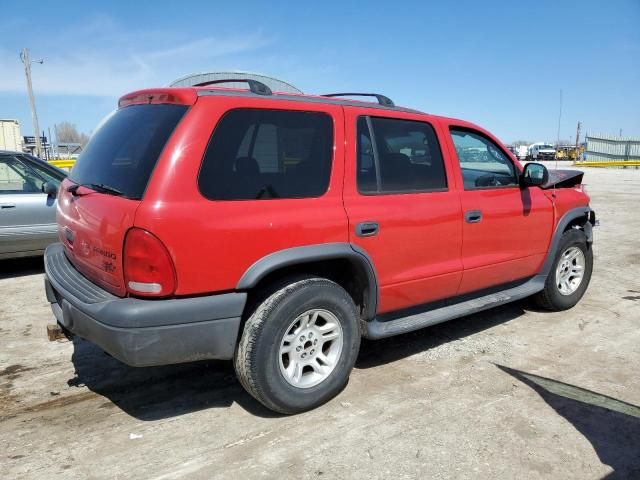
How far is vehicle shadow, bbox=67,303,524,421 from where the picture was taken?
312cm

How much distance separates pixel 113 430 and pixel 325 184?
72.1 inches

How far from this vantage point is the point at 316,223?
9.51 feet

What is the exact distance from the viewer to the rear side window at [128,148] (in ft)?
8.65

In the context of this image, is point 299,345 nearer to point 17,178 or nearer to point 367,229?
point 367,229

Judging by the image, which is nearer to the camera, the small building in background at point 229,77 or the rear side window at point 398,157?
the rear side window at point 398,157

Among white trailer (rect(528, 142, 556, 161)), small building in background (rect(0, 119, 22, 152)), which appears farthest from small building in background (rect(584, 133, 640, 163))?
small building in background (rect(0, 119, 22, 152))

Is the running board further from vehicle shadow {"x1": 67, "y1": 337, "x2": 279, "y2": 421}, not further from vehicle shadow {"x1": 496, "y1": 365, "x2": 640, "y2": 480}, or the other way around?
vehicle shadow {"x1": 67, "y1": 337, "x2": 279, "y2": 421}

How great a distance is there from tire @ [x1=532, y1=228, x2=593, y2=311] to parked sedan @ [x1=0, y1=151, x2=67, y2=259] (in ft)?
17.7

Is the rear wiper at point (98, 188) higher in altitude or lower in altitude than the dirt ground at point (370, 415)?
higher

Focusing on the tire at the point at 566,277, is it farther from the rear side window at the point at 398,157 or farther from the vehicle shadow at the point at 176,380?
the rear side window at the point at 398,157

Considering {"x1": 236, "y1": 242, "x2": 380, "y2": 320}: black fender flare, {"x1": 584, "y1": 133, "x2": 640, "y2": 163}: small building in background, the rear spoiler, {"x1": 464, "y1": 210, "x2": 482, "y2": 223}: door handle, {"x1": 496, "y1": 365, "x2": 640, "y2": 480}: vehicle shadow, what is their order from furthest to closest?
{"x1": 584, "y1": 133, "x2": 640, "y2": 163}: small building in background < the rear spoiler < {"x1": 464, "y1": 210, "x2": 482, "y2": 223}: door handle < {"x1": 236, "y1": 242, "x2": 380, "y2": 320}: black fender flare < {"x1": 496, "y1": 365, "x2": 640, "y2": 480}: vehicle shadow

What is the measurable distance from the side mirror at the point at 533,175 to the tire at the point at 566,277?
0.76 meters

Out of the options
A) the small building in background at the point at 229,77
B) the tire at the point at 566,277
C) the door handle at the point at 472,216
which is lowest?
the tire at the point at 566,277

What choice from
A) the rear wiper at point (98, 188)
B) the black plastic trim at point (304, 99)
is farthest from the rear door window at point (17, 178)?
the black plastic trim at point (304, 99)
